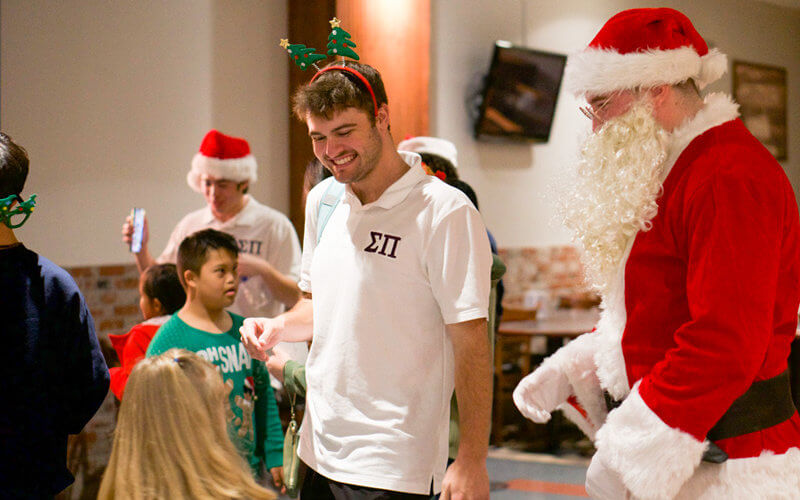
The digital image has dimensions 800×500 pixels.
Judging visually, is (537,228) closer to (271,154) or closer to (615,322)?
(271,154)

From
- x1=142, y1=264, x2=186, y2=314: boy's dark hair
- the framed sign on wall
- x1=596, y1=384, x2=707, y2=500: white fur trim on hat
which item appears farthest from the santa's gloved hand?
the framed sign on wall

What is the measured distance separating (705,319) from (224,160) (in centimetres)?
291

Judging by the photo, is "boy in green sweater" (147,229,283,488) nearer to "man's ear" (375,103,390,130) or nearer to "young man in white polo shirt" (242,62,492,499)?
"young man in white polo shirt" (242,62,492,499)

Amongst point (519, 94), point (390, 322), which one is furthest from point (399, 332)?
point (519, 94)

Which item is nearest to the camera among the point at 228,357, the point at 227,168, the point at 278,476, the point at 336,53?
the point at 336,53

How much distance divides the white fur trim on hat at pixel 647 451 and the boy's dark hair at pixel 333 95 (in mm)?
799

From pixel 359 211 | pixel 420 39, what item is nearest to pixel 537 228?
pixel 420 39

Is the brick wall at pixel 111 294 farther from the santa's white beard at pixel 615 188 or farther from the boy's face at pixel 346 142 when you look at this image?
the santa's white beard at pixel 615 188

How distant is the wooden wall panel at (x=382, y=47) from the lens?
210 inches

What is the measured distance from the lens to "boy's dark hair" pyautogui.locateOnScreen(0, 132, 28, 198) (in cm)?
177

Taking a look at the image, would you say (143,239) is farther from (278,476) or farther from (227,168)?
(278,476)

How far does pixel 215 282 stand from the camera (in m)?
2.94

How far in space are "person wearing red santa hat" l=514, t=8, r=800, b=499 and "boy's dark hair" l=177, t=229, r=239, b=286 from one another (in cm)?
160

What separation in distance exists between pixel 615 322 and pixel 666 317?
12cm
